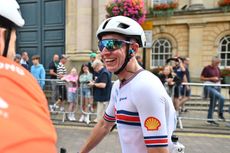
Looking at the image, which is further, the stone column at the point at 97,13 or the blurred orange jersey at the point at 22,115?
the stone column at the point at 97,13

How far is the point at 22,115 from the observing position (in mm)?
828

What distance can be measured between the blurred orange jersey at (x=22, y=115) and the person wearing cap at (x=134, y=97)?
2.86 feet

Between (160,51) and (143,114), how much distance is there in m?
15.7

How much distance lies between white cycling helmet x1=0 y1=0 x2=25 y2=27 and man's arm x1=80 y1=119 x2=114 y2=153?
1450 mm

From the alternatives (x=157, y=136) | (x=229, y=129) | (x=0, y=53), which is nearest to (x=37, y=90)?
(x=0, y=53)

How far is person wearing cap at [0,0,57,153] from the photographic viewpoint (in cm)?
76

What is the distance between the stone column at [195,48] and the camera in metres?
16.1

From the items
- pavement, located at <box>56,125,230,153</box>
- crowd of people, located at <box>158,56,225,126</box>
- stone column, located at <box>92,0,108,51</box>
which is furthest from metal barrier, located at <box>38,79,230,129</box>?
Answer: stone column, located at <box>92,0,108,51</box>

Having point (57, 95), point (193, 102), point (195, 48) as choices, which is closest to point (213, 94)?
point (193, 102)

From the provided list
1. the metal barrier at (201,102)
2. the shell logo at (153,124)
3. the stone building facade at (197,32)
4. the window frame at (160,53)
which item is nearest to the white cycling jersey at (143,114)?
the shell logo at (153,124)

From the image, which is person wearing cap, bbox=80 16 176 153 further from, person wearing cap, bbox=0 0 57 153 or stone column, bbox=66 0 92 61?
stone column, bbox=66 0 92 61

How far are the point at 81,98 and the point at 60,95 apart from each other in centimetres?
79

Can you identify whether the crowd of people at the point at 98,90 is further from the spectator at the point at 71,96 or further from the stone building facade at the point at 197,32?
the stone building facade at the point at 197,32

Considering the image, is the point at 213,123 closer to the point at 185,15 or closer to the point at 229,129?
the point at 229,129
